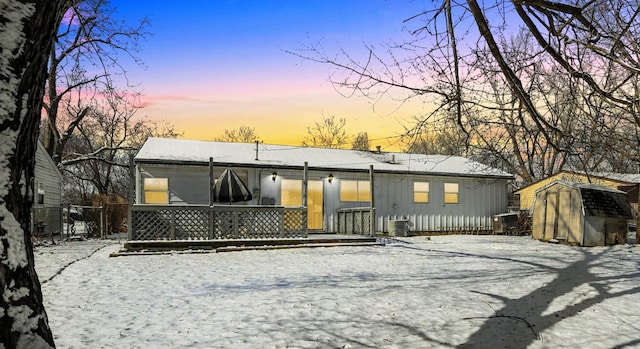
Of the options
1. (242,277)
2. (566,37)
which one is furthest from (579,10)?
(242,277)

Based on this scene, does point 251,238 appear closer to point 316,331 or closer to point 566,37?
point 316,331

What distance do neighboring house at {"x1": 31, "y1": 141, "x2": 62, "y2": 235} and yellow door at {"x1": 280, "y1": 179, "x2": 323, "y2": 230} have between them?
8.52 m

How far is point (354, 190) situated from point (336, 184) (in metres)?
0.83

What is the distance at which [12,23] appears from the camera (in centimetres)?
174

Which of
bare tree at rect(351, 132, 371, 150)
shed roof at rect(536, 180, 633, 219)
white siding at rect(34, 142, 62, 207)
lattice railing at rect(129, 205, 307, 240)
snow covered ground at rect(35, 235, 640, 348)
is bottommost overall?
snow covered ground at rect(35, 235, 640, 348)

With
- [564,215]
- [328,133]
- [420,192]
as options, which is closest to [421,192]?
[420,192]

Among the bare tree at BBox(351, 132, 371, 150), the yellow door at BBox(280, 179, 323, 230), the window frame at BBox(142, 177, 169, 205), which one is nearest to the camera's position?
the window frame at BBox(142, 177, 169, 205)

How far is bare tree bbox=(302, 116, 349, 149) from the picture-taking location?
40094 millimetres

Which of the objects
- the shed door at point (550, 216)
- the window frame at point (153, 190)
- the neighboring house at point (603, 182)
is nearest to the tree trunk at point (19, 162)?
the window frame at point (153, 190)

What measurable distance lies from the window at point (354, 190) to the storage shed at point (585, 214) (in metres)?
6.49

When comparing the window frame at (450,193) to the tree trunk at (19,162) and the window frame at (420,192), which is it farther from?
the tree trunk at (19,162)

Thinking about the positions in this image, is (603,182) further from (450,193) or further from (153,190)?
(153,190)

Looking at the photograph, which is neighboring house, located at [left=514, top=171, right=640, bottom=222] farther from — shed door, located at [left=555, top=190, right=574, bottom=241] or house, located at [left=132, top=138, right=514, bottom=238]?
shed door, located at [left=555, top=190, right=574, bottom=241]

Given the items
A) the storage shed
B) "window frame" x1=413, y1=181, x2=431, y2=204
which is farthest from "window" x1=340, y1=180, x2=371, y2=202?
the storage shed
